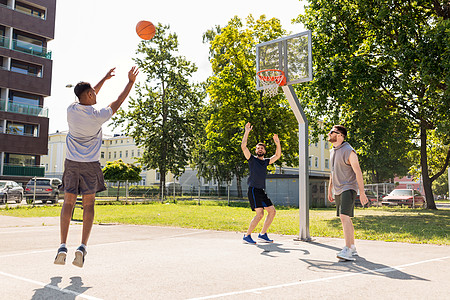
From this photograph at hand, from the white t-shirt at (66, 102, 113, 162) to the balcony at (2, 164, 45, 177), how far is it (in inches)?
1452

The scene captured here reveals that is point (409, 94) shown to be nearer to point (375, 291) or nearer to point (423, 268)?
point (423, 268)

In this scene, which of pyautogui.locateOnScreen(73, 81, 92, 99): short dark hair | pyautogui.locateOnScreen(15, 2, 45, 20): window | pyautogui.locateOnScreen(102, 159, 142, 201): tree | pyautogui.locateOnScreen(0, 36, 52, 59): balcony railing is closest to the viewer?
pyautogui.locateOnScreen(73, 81, 92, 99): short dark hair

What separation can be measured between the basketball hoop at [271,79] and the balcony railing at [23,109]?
34.0 m

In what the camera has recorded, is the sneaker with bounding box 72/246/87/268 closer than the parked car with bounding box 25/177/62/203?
Yes

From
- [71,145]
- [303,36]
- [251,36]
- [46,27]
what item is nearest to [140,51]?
[46,27]

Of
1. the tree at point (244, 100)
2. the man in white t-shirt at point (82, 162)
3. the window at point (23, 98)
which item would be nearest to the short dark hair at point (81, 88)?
the man in white t-shirt at point (82, 162)

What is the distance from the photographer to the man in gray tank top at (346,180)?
233 inches

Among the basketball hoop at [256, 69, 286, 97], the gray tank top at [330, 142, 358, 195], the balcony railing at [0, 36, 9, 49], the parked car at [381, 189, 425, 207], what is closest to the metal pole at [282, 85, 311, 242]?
the basketball hoop at [256, 69, 286, 97]

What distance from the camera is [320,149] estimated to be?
70.1 metres

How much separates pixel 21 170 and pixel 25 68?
33.3 ft

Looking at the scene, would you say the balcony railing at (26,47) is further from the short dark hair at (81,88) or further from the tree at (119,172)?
the short dark hair at (81,88)

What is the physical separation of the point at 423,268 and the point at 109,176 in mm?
38517

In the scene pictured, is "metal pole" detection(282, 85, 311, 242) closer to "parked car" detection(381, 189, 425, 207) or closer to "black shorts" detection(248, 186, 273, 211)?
"black shorts" detection(248, 186, 273, 211)

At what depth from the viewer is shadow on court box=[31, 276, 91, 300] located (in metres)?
3.56
